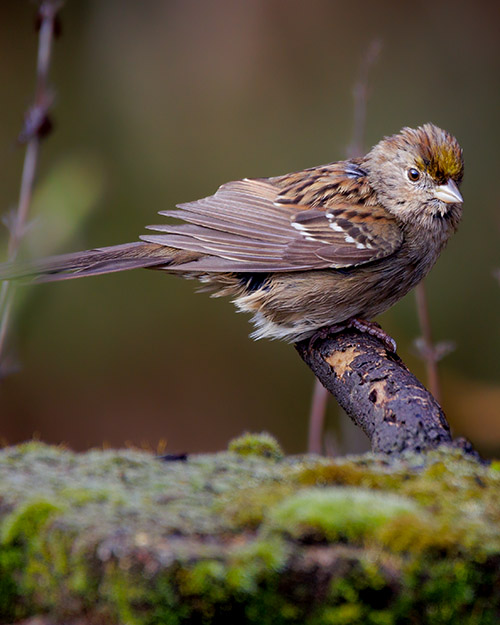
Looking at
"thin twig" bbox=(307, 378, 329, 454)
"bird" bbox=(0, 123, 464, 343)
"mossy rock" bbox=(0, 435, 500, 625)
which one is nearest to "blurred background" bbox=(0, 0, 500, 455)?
"thin twig" bbox=(307, 378, 329, 454)

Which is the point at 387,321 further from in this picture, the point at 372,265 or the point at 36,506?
the point at 36,506

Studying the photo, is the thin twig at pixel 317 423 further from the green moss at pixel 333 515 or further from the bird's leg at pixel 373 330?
the green moss at pixel 333 515

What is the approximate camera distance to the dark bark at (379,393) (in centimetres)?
270

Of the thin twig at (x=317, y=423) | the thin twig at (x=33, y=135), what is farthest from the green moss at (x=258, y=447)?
the thin twig at (x=317, y=423)

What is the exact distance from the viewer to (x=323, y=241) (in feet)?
13.4

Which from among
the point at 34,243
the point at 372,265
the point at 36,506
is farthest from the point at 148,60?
the point at 36,506

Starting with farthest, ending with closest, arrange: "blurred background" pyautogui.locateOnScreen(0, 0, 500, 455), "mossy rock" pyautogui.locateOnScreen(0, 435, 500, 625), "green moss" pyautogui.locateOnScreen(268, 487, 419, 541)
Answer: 1. "blurred background" pyautogui.locateOnScreen(0, 0, 500, 455)
2. "green moss" pyautogui.locateOnScreen(268, 487, 419, 541)
3. "mossy rock" pyautogui.locateOnScreen(0, 435, 500, 625)

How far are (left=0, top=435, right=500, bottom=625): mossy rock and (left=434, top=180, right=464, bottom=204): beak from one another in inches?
87.7

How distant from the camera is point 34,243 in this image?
13.7ft

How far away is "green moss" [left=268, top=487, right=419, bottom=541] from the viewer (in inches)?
72.3

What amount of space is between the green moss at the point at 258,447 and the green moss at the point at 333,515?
73 centimetres

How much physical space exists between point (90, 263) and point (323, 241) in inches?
45.1

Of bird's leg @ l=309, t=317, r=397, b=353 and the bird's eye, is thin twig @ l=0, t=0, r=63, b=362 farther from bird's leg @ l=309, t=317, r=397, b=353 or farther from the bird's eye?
the bird's eye

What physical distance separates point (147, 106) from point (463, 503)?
209 inches
